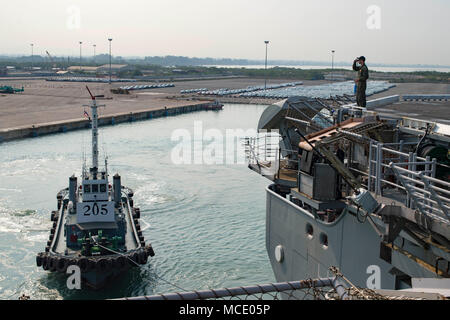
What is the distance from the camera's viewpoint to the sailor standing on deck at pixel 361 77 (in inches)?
482

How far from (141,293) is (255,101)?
77347 mm

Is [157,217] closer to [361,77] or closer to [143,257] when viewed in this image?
[143,257]

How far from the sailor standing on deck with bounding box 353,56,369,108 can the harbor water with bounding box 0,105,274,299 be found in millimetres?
8464

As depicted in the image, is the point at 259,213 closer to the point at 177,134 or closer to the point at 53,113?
the point at 177,134

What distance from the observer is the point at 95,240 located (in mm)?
19641

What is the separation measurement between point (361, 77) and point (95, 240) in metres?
12.0

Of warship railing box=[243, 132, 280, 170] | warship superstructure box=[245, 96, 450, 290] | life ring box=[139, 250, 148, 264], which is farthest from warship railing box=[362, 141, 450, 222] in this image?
life ring box=[139, 250, 148, 264]

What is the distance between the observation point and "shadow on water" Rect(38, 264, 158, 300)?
19.0 meters

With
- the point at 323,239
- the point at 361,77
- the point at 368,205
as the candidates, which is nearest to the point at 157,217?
the point at 323,239

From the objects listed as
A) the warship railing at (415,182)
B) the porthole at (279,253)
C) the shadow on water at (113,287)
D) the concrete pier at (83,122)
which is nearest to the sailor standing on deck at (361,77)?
the warship railing at (415,182)

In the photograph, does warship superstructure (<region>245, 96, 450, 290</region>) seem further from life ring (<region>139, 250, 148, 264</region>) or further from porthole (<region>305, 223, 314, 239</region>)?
life ring (<region>139, 250, 148, 264</region>)

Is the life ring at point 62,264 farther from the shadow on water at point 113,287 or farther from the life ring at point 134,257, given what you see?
the life ring at point 134,257

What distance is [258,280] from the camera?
1873 centimetres

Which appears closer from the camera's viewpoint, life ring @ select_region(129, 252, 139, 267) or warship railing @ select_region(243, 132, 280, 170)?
warship railing @ select_region(243, 132, 280, 170)
